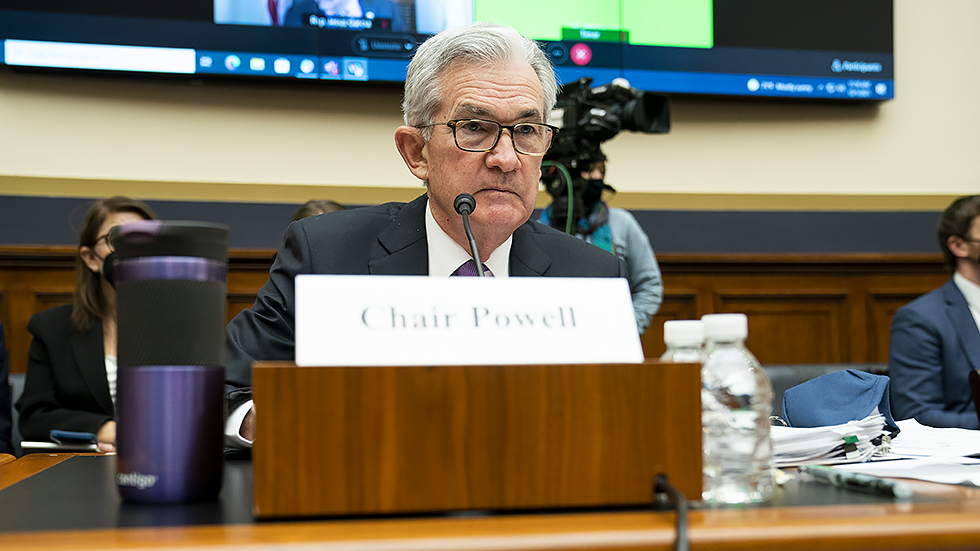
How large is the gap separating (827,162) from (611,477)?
A: 3153 mm

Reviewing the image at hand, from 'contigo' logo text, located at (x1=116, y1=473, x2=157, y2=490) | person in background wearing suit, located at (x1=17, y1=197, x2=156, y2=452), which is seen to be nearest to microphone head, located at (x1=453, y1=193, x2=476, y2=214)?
'contigo' logo text, located at (x1=116, y1=473, x2=157, y2=490)

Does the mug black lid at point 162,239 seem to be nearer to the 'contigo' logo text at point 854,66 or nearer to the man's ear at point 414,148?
the man's ear at point 414,148

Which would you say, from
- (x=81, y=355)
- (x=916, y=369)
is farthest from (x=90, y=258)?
(x=916, y=369)

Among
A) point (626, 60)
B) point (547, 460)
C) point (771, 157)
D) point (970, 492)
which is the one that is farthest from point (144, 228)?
point (771, 157)

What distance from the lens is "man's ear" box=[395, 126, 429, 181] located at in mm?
1306

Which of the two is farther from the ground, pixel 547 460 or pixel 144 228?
pixel 144 228

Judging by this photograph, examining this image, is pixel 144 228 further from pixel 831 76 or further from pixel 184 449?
pixel 831 76

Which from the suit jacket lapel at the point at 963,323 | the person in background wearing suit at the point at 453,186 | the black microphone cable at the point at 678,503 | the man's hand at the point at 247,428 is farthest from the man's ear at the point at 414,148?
the suit jacket lapel at the point at 963,323

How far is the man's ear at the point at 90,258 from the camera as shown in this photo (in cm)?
219

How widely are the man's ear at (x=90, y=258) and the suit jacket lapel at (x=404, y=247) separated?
1.25m

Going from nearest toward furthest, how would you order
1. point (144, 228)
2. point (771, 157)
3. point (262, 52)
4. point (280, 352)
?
point (144, 228), point (280, 352), point (262, 52), point (771, 157)

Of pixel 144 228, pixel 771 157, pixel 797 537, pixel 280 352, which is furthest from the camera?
pixel 771 157

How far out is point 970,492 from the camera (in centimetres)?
62

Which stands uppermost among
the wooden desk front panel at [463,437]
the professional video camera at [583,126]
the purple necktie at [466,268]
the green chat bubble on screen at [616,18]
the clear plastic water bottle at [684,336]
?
the green chat bubble on screen at [616,18]
